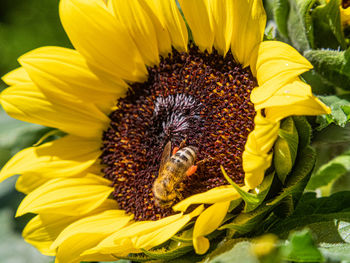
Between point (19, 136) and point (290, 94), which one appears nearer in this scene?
point (290, 94)

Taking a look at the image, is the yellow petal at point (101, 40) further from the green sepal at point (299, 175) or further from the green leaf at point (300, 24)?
the green sepal at point (299, 175)

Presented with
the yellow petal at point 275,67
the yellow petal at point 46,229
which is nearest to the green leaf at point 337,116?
the yellow petal at point 275,67

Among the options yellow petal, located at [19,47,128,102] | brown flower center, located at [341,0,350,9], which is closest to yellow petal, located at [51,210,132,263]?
yellow petal, located at [19,47,128,102]

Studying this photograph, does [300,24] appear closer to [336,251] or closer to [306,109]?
[306,109]

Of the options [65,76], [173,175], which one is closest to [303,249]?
[173,175]

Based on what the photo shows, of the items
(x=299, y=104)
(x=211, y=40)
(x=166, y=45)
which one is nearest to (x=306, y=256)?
(x=299, y=104)

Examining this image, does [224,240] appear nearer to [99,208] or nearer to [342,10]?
[99,208]

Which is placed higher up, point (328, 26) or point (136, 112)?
point (328, 26)

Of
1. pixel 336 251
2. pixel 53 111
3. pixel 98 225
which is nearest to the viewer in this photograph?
pixel 336 251
